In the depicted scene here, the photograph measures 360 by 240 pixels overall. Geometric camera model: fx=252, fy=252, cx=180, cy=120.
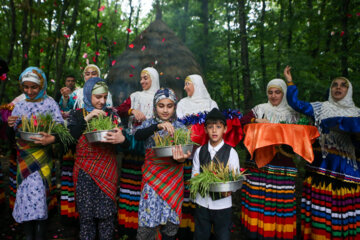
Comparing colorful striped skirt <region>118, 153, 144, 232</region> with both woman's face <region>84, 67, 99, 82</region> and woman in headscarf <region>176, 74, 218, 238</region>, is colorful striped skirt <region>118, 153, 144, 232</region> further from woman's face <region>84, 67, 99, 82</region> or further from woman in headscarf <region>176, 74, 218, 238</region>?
woman's face <region>84, 67, 99, 82</region>

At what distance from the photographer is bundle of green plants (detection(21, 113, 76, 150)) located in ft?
8.69

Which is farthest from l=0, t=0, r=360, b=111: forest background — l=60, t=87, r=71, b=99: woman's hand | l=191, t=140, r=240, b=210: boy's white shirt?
l=191, t=140, r=240, b=210: boy's white shirt

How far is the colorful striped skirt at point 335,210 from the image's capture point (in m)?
3.12

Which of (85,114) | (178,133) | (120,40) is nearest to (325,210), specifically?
(178,133)

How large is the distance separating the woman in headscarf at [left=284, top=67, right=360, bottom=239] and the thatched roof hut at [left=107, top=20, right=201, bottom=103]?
2863 millimetres

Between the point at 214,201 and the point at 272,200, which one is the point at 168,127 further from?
the point at 272,200

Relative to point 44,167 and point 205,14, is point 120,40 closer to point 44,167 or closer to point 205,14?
point 205,14

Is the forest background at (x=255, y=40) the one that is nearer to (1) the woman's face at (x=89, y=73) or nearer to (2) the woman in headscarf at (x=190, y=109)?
(1) the woman's face at (x=89, y=73)

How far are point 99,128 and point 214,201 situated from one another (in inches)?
53.2

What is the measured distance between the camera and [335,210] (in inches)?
123

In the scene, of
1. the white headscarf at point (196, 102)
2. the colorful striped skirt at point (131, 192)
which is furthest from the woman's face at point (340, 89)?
the colorful striped skirt at point (131, 192)

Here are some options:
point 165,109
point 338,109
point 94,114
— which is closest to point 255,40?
point 338,109

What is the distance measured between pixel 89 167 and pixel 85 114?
0.59 meters

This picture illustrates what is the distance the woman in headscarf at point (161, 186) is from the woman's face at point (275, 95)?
5.09 feet
